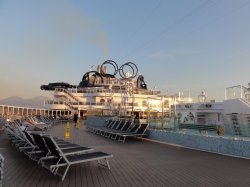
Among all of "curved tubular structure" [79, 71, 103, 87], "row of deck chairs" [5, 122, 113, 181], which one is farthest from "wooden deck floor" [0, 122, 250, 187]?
"curved tubular structure" [79, 71, 103, 87]

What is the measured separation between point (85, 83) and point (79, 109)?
53.8 feet

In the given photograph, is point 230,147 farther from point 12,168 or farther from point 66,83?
point 66,83

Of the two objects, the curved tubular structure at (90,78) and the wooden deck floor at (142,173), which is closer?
the wooden deck floor at (142,173)

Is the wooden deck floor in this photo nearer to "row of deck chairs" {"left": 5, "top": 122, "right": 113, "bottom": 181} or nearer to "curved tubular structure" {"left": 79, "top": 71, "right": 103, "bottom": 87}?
"row of deck chairs" {"left": 5, "top": 122, "right": 113, "bottom": 181}

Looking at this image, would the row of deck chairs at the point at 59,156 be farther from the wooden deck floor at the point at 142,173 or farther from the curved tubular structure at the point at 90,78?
the curved tubular structure at the point at 90,78

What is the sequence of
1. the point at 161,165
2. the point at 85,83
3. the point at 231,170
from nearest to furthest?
the point at 231,170
the point at 161,165
the point at 85,83

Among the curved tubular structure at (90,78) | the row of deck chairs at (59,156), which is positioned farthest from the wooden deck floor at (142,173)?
the curved tubular structure at (90,78)

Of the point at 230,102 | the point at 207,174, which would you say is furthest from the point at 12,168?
the point at 230,102

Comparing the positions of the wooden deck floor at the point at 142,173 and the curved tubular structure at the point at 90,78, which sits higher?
the curved tubular structure at the point at 90,78

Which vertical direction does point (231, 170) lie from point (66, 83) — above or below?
below

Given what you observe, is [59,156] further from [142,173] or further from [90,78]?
[90,78]

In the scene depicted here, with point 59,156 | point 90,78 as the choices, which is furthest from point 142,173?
point 90,78

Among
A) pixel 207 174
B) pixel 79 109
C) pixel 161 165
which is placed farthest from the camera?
pixel 79 109

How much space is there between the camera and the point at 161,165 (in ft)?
20.1
